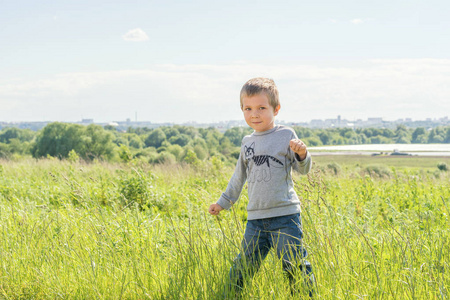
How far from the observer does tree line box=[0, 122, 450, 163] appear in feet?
156

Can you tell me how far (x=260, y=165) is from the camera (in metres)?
2.68

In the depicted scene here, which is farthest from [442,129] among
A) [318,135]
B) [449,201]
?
[449,201]

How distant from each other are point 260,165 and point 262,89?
0.53 metres

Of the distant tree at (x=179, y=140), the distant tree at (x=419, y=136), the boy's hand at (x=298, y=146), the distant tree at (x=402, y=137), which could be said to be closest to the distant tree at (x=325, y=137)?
the distant tree at (x=402, y=137)

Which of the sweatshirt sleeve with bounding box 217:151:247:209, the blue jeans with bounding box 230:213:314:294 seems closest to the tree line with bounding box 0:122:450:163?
the sweatshirt sleeve with bounding box 217:151:247:209

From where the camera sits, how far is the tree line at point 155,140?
47.5 m

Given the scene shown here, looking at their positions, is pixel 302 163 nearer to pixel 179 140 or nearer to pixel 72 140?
pixel 72 140

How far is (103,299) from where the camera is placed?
255 cm

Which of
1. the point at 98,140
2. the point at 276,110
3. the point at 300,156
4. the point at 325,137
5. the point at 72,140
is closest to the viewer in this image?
the point at 300,156

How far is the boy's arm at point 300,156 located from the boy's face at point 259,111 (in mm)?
247

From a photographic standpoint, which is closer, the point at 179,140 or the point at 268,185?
the point at 268,185

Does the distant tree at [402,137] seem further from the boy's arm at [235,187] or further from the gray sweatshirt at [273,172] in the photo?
the gray sweatshirt at [273,172]

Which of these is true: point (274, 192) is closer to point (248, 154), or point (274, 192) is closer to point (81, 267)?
point (248, 154)

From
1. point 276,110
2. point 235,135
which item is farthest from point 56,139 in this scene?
point 276,110
